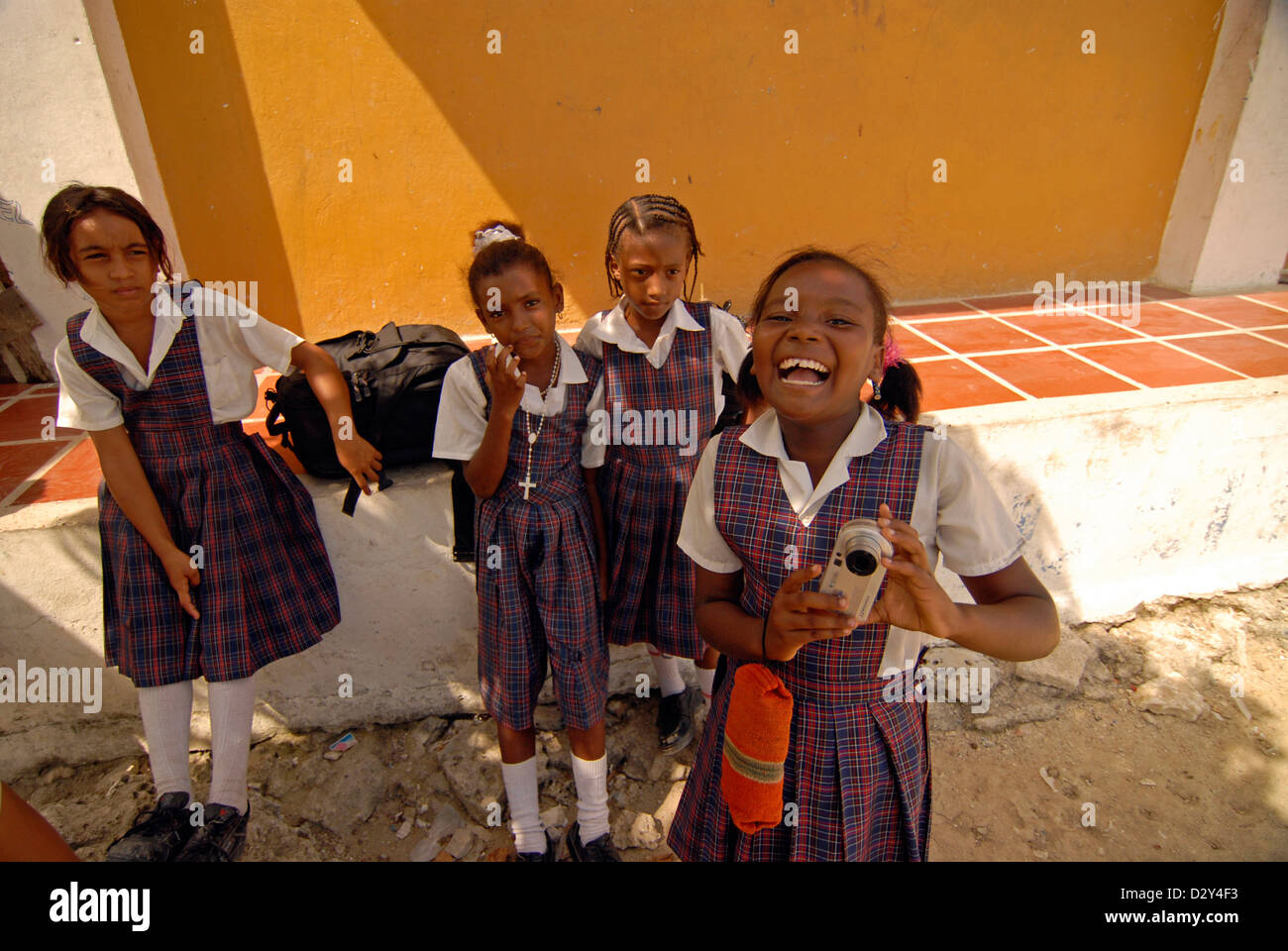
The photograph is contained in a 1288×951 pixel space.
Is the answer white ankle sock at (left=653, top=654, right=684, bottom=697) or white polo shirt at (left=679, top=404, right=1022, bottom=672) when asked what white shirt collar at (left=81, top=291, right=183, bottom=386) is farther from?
white ankle sock at (left=653, top=654, right=684, bottom=697)

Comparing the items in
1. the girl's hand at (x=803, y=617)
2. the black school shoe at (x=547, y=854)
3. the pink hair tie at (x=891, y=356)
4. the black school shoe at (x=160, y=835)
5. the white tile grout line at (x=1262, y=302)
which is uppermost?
the white tile grout line at (x=1262, y=302)

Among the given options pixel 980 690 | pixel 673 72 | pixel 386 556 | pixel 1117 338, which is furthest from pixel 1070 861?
pixel 673 72

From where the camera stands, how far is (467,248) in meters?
3.63

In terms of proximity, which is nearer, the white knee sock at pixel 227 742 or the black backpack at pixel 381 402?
the white knee sock at pixel 227 742

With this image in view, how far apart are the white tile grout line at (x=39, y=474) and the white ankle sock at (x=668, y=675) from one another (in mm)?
2117

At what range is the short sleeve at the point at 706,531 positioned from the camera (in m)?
1.38

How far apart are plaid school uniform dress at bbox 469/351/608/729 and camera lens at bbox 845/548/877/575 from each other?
994mm

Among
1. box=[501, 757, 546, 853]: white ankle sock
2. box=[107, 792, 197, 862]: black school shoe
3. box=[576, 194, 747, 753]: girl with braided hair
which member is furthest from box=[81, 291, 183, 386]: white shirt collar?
box=[501, 757, 546, 853]: white ankle sock

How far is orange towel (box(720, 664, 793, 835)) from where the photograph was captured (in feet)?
4.02

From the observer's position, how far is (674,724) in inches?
99.4

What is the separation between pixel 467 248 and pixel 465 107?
0.63m

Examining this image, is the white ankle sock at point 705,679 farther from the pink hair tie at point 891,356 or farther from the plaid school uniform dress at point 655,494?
the pink hair tie at point 891,356

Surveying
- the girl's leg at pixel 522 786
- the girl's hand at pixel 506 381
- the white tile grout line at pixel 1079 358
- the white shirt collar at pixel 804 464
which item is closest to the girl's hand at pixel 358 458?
the girl's hand at pixel 506 381

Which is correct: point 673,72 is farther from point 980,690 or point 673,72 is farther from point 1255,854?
point 1255,854
